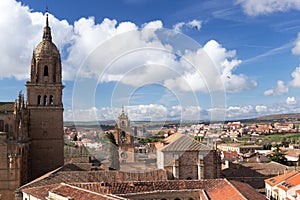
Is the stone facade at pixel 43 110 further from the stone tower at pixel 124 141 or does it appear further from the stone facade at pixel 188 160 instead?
the stone facade at pixel 188 160

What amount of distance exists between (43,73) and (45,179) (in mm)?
18016

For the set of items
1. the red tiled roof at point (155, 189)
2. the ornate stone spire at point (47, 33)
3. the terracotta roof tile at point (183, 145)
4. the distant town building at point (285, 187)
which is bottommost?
the distant town building at point (285, 187)

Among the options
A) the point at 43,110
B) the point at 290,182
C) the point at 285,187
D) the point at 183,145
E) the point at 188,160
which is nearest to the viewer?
the point at 285,187

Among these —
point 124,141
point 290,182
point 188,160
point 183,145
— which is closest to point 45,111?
point 183,145

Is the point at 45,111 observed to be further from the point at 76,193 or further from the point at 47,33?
the point at 76,193

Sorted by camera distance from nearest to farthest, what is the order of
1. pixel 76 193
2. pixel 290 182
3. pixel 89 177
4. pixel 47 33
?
pixel 76 193 → pixel 89 177 → pixel 290 182 → pixel 47 33

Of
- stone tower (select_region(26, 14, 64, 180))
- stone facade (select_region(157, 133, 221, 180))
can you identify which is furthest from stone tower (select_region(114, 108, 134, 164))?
stone facade (select_region(157, 133, 221, 180))

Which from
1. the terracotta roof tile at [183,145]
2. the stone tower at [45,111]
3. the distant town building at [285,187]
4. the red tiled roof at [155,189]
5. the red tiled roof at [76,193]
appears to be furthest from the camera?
the stone tower at [45,111]

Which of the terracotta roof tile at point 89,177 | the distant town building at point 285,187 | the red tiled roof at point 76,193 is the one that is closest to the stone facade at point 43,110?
the terracotta roof tile at point 89,177

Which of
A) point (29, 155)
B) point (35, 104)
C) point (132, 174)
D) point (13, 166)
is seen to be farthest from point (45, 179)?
point (35, 104)

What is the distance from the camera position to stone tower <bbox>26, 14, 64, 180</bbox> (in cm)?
4891

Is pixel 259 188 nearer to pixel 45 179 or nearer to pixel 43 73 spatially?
pixel 45 179

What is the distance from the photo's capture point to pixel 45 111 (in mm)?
49156

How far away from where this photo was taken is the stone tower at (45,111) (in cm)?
4891
